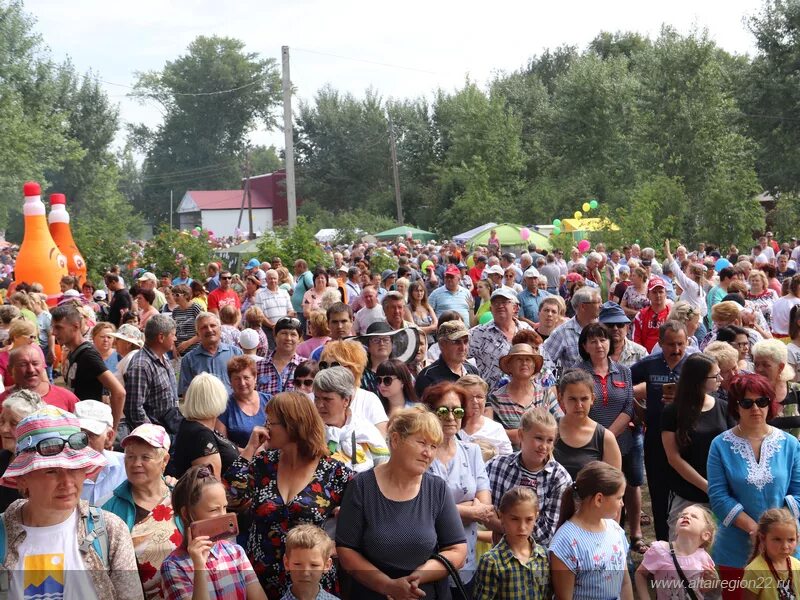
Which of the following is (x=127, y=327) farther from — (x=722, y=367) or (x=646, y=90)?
(x=646, y=90)

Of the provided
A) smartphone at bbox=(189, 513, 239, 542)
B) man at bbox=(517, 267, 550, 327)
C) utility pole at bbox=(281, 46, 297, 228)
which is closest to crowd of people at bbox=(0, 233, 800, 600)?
smartphone at bbox=(189, 513, 239, 542)

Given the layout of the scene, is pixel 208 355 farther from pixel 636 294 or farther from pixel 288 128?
pixel 288 128

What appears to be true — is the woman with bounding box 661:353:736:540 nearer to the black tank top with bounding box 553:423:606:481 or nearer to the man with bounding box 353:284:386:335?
the black tank top with bounding box 553:423:606:481

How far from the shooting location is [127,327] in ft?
25.4

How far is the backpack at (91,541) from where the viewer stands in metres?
3.35

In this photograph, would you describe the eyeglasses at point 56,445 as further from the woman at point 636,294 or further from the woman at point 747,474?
the woman at point 636,294

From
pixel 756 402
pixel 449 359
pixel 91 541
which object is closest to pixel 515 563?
pixel 756 402

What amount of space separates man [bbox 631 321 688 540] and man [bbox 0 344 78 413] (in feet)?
11.7

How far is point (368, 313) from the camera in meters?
10.3

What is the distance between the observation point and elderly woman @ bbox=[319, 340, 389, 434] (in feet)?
18.3

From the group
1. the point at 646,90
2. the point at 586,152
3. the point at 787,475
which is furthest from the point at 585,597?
the point at 586,152

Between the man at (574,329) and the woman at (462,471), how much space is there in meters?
2.59

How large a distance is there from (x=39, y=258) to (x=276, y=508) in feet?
55.4

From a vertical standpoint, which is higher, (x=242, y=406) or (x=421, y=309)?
(x=421, y=309)
